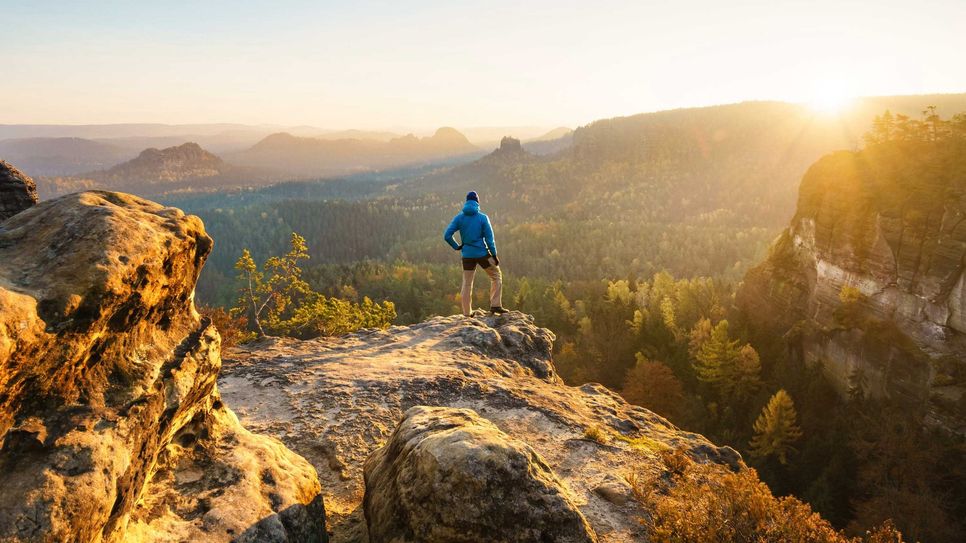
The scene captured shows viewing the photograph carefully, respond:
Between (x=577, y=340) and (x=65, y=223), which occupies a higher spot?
(x=65, y=223)

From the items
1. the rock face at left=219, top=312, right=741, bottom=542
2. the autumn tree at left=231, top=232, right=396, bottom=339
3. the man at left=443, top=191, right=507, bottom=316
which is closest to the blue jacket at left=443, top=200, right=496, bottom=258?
the man at left=443, top=191, right=507, bottom=316

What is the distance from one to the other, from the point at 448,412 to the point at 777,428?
49.7 m

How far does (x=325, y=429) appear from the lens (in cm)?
1052

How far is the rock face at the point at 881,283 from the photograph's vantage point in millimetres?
43969

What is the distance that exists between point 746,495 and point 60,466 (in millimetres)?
8781

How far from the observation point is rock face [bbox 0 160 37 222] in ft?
30.8

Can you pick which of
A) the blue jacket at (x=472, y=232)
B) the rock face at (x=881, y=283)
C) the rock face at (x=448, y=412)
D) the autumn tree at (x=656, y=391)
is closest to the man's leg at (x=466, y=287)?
the rock face at (x=448, y=412)

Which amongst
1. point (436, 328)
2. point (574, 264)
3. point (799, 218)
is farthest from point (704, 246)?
point (436, 328)

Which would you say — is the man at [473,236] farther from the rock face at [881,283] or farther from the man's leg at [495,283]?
the rock face at [881,283]

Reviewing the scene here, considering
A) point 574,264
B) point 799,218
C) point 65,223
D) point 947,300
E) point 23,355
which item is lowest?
point 574,264

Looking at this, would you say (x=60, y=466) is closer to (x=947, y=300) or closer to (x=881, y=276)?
(x=947, y=300)

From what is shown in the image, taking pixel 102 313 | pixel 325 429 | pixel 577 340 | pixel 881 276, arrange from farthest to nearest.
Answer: pixel 577 340
pixel 881 276
pixel 325 429
pixel 102 313

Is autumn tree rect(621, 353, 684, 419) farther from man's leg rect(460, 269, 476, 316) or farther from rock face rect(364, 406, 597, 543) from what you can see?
rock face rect(364, 406, 597, 543)

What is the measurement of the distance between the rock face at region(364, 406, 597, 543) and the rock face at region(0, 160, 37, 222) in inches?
345
